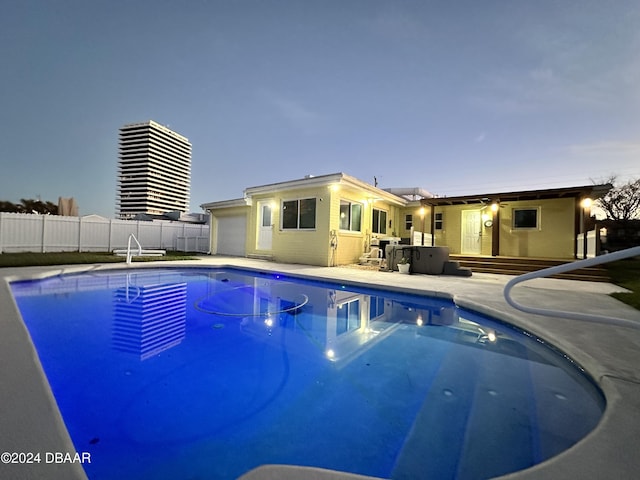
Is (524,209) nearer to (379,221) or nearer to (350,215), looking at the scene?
(379,221)

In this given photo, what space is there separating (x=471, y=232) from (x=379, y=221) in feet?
13.7

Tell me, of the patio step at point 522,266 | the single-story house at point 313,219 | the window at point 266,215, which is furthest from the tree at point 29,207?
the patio step at point 522,266

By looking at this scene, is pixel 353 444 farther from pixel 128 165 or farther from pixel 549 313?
pixel 128 165

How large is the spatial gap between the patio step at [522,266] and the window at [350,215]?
13.3ft

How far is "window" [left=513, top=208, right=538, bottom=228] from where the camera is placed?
1066 centimetres

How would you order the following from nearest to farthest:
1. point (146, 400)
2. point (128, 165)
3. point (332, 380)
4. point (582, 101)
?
point (146, 400) < point (332, 380) < point (582, 101) < point (128, 165)

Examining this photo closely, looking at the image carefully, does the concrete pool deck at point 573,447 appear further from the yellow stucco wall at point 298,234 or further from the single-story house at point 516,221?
the single-story house at point 516,221

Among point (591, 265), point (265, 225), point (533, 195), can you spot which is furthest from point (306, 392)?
point (533, 195)

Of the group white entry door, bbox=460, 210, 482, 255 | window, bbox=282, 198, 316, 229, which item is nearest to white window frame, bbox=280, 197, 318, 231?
window, bbox=282, 198, 316, 229

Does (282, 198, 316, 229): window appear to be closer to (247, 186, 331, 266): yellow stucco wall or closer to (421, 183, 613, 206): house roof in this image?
(247, 186, 331, 266): yellow stucco wall

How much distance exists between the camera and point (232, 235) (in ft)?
47.4

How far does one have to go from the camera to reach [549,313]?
232cm

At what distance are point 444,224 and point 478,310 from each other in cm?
882

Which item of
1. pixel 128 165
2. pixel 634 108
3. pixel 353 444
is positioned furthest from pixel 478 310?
pixel 128 165
